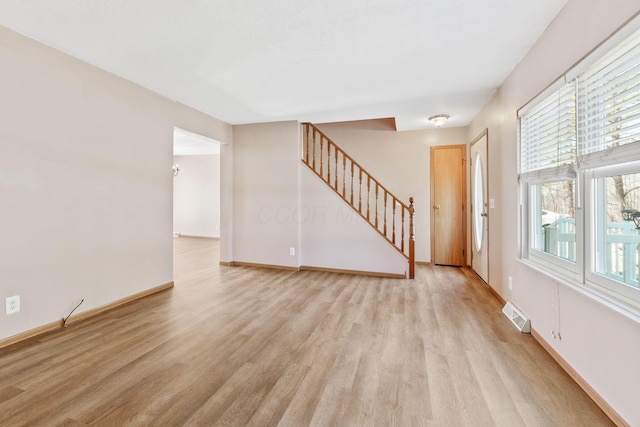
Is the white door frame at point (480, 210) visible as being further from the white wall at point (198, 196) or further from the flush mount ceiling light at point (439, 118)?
the white wall at point (198, 196)

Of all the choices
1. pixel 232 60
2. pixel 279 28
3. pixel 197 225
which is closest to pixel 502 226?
pixel 279 28

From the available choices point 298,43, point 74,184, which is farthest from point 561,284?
point 74,184

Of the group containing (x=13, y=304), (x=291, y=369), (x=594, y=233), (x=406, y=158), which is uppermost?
(x=406, y=158)

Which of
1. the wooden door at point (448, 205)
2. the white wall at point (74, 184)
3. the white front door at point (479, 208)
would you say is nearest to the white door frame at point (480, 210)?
the white front door at point (479, 208)

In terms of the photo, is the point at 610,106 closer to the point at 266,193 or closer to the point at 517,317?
the point at 517,317

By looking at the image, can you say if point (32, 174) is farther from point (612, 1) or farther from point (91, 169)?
point (612, 1)

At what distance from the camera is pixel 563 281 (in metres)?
1.94

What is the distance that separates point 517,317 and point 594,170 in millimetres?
1514

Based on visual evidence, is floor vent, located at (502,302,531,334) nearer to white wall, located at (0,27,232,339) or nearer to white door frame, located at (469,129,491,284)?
white door frame, located at (469,129,491,284)

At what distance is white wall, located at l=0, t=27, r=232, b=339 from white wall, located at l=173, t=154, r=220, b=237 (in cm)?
480

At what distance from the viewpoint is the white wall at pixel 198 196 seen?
27.5ft

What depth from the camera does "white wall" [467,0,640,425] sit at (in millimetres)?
1408

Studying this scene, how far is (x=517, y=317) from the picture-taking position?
2605mm

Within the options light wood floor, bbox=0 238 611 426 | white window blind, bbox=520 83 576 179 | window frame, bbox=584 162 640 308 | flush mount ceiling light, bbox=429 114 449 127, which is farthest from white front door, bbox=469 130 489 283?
window frame, bbox=584 162 640 308
